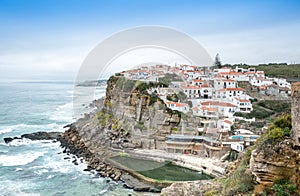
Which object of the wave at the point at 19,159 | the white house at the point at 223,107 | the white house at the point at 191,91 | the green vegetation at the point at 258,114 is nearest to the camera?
the wave at the point at 19,159

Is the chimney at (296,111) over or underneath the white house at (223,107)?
over

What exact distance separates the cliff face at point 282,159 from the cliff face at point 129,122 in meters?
16.7

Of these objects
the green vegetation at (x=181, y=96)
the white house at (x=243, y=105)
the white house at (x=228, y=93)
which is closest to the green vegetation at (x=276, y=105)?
the white house at (x=243, y=105)

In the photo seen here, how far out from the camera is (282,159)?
6.25 m

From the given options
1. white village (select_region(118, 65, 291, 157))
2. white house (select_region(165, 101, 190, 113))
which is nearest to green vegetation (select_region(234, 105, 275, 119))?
white village (select_region(118, 65, 291, 157))

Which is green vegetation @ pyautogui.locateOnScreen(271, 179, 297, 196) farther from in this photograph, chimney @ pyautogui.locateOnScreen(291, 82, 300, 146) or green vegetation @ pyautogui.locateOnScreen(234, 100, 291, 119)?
green vegetation @ pyautogui.locateOnScreen(234, 100, 291, 119)

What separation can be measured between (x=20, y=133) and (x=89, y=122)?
741 cm

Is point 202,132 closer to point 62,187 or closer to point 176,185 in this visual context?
point 62,187

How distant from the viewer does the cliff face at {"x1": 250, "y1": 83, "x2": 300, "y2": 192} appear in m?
6.14

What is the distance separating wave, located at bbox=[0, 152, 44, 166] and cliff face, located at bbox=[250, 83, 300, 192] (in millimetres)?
18124

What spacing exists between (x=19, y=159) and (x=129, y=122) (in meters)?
9.44

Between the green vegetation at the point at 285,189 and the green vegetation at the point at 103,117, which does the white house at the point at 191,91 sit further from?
the green vegetation at the point at 285,189

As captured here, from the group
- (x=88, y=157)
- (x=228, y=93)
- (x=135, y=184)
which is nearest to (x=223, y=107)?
(x=228, y=93)

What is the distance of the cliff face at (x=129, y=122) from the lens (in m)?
23.8
